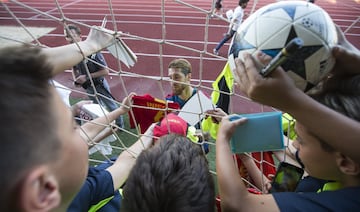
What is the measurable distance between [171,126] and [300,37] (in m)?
0.81

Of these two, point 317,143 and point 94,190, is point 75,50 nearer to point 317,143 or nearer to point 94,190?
point 94,190

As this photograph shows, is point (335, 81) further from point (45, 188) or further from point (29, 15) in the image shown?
point (29, 15)

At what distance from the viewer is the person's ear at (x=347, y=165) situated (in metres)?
0.81

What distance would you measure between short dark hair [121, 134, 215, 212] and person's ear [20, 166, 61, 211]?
22cm

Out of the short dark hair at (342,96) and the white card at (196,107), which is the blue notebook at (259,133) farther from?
the white card at (196,107)

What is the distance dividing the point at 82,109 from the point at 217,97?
0.89m

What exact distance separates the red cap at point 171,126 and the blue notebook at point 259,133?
482mm

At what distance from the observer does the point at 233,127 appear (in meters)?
1.01

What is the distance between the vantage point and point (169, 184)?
780 mm

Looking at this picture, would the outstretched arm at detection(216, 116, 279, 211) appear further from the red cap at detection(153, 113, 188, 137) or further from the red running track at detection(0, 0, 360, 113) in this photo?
the red running track at detection(0, 0, 360, 113)

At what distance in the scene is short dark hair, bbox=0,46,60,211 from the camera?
1.81 ft

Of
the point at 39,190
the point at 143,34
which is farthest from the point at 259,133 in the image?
the point at 143,34

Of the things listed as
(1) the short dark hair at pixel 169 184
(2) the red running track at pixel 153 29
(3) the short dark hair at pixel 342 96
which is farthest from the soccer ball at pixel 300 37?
(2) the red running track at pixel 153 29

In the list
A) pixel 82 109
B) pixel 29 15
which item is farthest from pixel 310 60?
pixel 29 15
